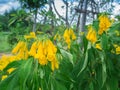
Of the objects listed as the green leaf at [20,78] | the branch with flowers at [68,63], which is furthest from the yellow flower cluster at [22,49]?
the green leaf at [20,78]

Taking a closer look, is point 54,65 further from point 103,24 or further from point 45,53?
point 103,24

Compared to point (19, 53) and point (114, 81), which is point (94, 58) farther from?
point (19, 53)

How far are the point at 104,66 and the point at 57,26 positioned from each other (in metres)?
0.47

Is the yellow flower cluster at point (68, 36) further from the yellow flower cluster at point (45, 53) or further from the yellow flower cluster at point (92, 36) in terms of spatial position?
the yellow flower cluster at point (45, 53)

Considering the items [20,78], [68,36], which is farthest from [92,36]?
[20,78]

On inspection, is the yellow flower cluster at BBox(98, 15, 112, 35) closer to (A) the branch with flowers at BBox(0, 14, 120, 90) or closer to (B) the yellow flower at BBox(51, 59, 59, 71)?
(A) the branch with flowers at BBox(0, 14, 120, 90)

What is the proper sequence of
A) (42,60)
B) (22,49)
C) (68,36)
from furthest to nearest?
1. (68,36)
2. (22,49)
3. (42,60)

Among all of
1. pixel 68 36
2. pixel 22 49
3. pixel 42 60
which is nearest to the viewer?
pixel 42 60

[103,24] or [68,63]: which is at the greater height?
[103,24]

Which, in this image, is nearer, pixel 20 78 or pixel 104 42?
pixel 20 78

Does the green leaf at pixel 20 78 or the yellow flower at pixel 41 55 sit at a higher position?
the yellow flower at pixel 41 55

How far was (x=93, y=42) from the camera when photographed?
3.89 feet

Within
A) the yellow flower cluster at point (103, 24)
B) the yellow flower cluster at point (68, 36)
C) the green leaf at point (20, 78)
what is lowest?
the green leaf at point (20, 78)

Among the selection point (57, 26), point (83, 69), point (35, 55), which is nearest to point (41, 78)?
point (35, 55)
